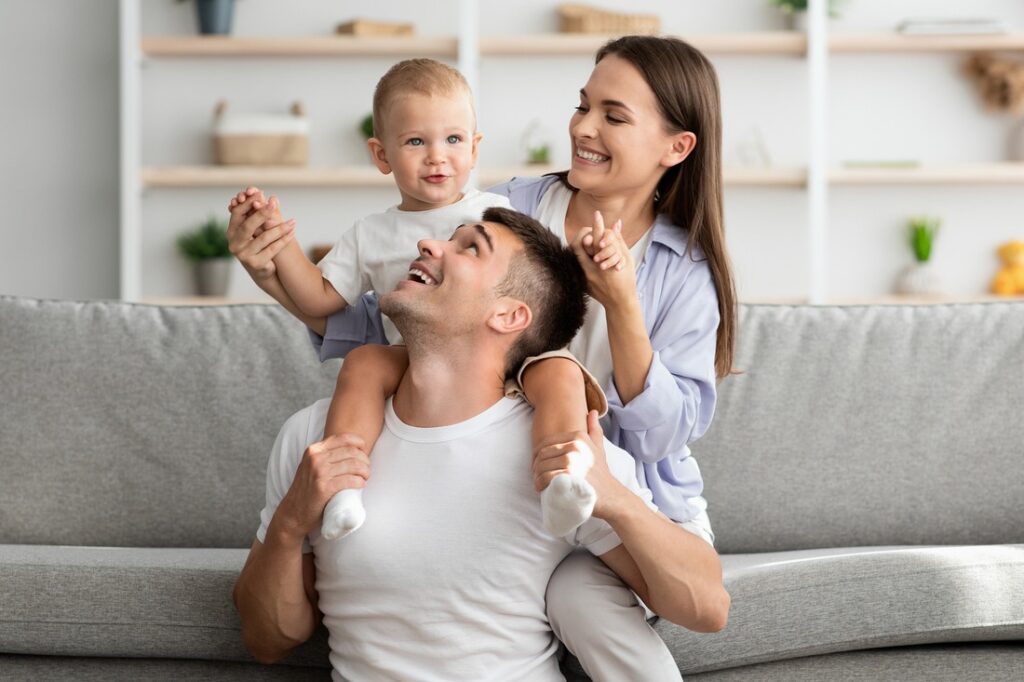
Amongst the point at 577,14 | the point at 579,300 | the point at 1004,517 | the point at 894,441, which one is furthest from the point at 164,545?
the point at 577,14

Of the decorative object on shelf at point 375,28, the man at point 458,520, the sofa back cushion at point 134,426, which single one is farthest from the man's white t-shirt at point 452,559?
the decorative object on shelf at point 375,28

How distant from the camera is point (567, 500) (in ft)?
4.57

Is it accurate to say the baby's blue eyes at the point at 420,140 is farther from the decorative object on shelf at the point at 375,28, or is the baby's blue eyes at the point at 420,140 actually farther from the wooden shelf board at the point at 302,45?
the decorative object on shelf at the point at 375,28

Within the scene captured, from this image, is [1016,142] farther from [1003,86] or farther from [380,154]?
[380,154]

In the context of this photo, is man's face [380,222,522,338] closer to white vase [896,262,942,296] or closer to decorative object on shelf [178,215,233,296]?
decorative object on shelf [178,215,233,296]

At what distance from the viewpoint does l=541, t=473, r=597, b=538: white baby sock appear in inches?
54.6

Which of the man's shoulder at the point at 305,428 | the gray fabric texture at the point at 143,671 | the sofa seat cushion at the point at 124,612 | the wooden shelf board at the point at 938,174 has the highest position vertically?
the wooden shelf board at the point at 938,174

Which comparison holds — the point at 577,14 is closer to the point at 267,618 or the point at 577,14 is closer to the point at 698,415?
the point at 698,415

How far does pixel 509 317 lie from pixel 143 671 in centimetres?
82

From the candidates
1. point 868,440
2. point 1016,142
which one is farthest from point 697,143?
point 1016,142

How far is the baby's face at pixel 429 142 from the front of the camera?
1865 millimetres

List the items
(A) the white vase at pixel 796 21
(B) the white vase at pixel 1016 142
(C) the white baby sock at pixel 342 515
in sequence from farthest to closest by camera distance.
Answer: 1. (B) the white vase at pixel 1016 142
2. (A) the white vase at pixel 796 21
3. (C) the white baby sock at pixel 342 515

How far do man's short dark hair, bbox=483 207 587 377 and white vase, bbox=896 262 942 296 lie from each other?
3673 mm

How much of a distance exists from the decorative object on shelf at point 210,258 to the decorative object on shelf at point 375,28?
1.01m
